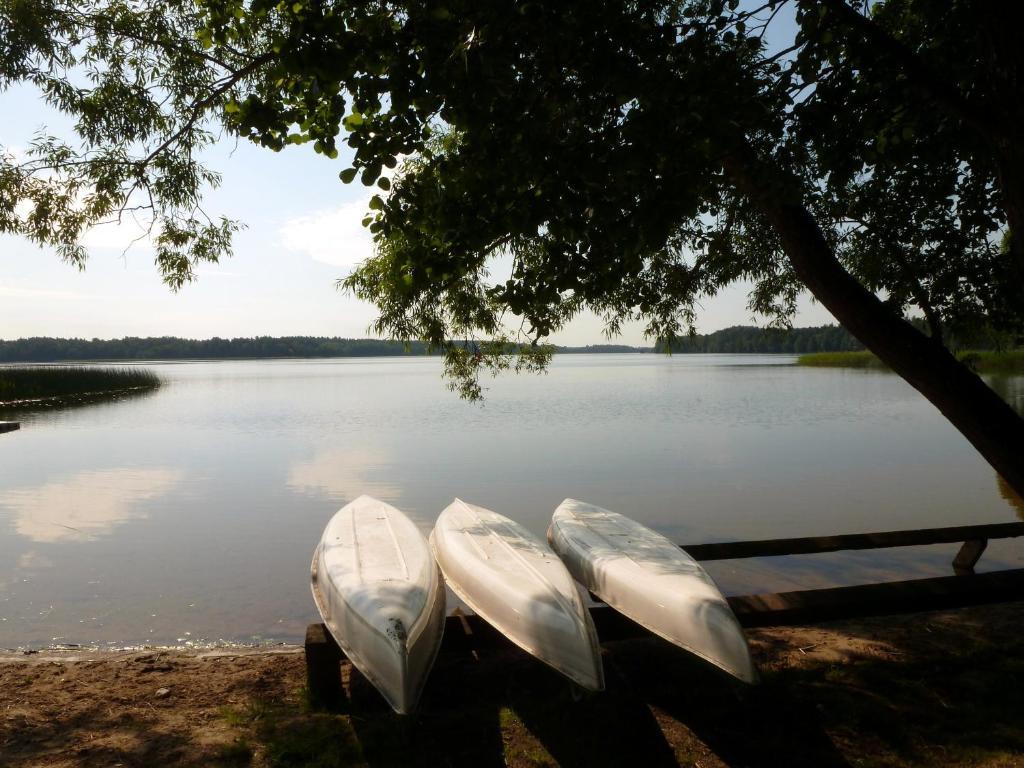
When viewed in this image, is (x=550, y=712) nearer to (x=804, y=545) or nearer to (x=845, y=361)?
(x=804, y=545)

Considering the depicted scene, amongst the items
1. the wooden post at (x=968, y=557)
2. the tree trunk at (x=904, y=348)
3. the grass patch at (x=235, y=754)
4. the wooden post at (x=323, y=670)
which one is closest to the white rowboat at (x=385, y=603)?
the wooden post at (x=323, y=670)

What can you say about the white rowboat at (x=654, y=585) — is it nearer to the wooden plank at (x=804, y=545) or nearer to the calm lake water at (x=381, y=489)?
the wooden plank at (x=804, y=545)

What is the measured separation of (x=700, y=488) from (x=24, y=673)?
978 cm

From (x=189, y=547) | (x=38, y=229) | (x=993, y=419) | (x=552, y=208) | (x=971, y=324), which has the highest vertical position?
(x=38, y=229)

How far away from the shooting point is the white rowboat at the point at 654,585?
331cm

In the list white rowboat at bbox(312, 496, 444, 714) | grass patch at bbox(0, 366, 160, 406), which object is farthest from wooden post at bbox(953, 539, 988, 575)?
grass patch at bbox(0, 366, 160, 406)

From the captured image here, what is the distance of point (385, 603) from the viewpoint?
141 inches

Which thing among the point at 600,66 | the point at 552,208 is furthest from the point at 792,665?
the point at 600,66

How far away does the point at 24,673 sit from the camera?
172 inches

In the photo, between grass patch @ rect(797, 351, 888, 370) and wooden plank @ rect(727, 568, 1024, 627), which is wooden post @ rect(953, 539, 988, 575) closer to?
wooden plank @ rect(727, 568, 1024, 627)

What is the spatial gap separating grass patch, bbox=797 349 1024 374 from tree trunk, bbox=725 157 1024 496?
59.5 feet

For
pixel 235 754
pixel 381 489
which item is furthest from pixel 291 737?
pixel 381 489

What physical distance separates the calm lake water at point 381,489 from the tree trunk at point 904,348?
8.79ft

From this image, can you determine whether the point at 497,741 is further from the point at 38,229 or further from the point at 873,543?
the point at 38,229
